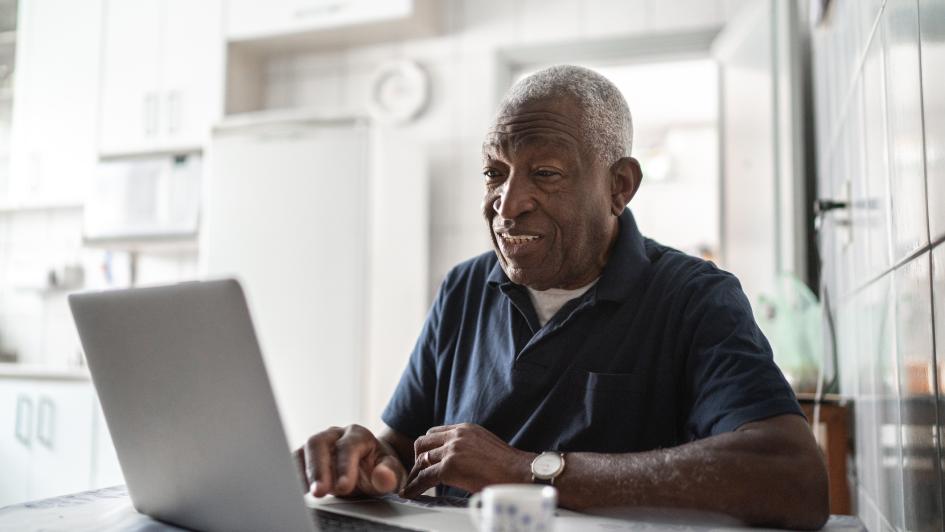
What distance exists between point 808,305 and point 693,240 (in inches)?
180

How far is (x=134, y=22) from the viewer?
363cm

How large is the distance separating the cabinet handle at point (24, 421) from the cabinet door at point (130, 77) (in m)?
1.10

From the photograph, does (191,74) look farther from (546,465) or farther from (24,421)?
(546,465)

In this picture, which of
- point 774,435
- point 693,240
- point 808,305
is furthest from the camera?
point 693,240

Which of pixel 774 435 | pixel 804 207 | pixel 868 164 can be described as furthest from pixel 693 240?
pixel 774 435

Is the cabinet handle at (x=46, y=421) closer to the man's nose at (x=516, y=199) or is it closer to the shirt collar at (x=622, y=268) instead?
the shirt collar at (x=622, y=268)

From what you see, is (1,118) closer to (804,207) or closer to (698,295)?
(804,207)

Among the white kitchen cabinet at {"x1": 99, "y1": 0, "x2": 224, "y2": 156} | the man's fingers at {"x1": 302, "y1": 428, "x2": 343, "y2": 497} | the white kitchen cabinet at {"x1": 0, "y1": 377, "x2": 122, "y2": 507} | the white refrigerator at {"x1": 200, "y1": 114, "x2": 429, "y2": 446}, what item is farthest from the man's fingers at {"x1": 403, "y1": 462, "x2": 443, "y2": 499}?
the white kitchen cabinet at {"x1": 99, "y1": 0, "x2": 224, "y2": 156}

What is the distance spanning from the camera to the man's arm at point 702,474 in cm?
90

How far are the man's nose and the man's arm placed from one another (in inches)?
14.8

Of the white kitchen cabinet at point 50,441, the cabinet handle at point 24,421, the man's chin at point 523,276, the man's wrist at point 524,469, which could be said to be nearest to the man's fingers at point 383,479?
the man's wrist at point 524,469

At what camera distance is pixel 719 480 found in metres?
0.91

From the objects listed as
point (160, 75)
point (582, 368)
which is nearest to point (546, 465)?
point (582, 368)

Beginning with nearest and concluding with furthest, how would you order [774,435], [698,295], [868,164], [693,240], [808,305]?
[774,435] < [698,295] < [868,164] < [808,305] < [693,240]
